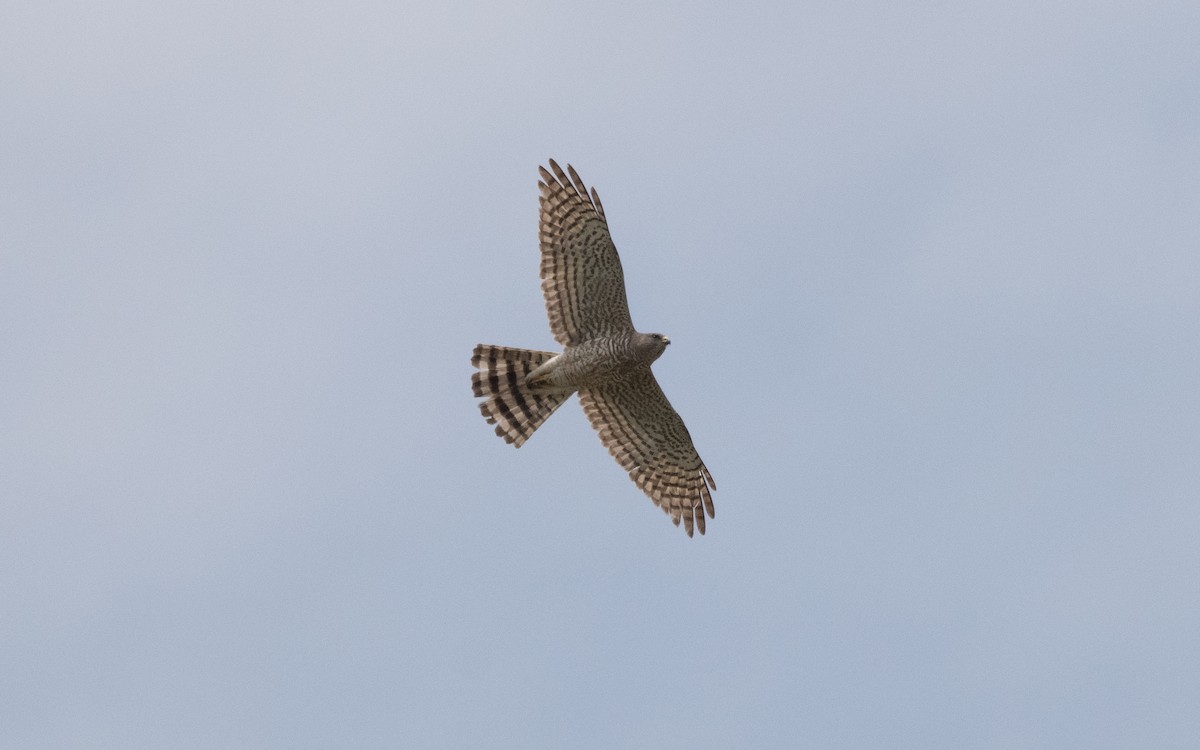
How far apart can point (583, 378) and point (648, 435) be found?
4.85 feet

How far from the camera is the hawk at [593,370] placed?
24516 mm

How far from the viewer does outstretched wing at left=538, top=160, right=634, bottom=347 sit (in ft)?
80.2

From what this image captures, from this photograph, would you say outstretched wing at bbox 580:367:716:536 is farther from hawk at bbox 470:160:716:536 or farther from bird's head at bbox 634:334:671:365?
bird's head at bbox 634:334:671:365

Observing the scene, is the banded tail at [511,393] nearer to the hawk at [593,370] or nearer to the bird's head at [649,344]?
the hawk at [593,370]

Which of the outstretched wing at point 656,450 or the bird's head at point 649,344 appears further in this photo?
the outstretched wing at point 656,450

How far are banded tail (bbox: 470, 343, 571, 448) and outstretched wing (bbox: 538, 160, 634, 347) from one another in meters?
0.65

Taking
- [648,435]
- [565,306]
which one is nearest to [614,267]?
[565,306]

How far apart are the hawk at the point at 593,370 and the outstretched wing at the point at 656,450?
1 cm

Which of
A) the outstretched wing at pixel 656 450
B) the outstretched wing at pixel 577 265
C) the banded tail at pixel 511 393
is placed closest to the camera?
the outstretched wing at pixel 577 265

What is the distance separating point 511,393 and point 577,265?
1.99m

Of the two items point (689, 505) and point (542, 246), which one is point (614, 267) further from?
point (689, 505)

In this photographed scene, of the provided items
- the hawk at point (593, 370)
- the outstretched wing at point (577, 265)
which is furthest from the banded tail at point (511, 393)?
the outstretched wing at point (577, 265)

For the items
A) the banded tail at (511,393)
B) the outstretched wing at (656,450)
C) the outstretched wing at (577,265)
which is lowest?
the outstretched wing at (656,450)

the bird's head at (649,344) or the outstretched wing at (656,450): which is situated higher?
the bird's head at (649,344)
